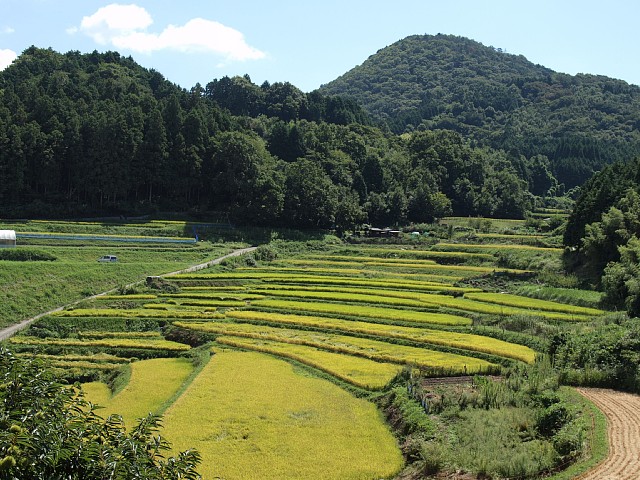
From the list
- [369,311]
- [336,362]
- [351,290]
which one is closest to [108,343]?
[336,362]

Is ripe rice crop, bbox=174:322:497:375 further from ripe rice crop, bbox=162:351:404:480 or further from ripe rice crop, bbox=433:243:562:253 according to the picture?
ripe rice crop, bbox=433:243:562:253

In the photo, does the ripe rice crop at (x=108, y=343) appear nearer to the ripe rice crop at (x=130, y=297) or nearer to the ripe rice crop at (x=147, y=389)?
the ripe rice crop at (x=147, y=389)

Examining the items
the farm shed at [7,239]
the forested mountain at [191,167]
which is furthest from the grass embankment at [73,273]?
the forested mountain at [191,167]

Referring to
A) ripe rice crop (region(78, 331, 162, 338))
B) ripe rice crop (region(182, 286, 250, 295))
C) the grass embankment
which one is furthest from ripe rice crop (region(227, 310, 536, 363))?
the grass embankment

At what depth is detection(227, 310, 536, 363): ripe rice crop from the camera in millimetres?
33281

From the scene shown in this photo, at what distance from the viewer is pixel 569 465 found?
18.8m

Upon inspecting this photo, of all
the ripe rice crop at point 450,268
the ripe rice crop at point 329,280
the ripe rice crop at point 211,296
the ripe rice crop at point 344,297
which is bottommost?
the ripe rice crop at point 211,296

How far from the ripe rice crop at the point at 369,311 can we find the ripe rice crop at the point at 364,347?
4.55m

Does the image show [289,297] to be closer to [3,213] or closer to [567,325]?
[567,325]

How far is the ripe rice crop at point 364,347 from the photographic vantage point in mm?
30891

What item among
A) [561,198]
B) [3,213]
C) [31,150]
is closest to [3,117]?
[31,150]

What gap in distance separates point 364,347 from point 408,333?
3.62 m

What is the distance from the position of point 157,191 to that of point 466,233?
39543 millimetres

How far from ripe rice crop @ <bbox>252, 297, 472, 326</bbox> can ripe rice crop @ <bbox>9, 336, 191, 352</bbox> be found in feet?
32.2
